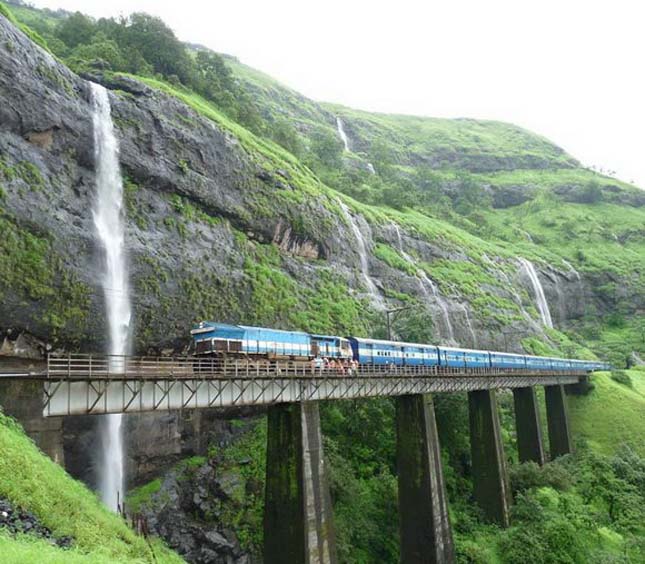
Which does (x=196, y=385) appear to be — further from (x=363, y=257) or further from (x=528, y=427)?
(x=363, y=257)

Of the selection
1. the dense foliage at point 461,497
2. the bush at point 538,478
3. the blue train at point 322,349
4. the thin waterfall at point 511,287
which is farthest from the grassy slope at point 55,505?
the thin waterfall at point 511,287

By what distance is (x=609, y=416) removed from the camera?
57.8 meters

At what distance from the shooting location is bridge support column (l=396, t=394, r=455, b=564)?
2947 centimetres

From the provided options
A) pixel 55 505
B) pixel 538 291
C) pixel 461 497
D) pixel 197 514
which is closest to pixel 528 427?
pixel 461 497

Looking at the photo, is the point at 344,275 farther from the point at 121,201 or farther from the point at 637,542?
the point at 637,542

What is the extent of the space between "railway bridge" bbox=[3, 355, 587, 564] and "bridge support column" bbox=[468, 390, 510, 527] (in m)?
0.08

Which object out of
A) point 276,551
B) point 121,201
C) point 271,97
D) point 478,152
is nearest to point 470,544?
point 276,551

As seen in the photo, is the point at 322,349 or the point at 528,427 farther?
the point at 528,427

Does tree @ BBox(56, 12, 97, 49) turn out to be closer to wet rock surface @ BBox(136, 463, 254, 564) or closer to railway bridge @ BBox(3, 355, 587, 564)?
railway bridge @ BBox(3, 355, 587, 564)

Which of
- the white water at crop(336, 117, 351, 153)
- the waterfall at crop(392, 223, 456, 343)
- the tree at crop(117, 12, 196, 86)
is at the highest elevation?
the white water at crop(336, 117, 351, 153)

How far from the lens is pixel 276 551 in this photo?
2373 cm

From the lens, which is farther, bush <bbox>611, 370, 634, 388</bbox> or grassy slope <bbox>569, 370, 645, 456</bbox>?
bush <bbox>611, 370, 634, 388</bbox>

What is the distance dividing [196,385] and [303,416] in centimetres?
610

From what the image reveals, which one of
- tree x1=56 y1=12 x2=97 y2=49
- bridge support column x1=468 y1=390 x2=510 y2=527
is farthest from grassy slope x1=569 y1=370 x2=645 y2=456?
→ tree x1=56 y1=12 x2=97 y2=49
